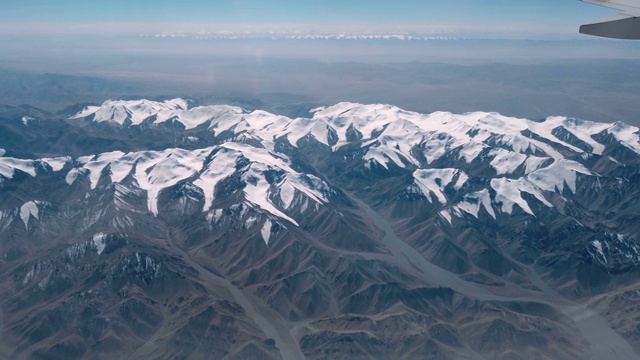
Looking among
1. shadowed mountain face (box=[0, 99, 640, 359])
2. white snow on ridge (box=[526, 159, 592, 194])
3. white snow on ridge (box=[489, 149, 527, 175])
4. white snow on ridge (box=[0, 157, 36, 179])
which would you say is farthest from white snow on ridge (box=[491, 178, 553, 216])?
white snow on ridge (box=[0, 157, 36, 179])

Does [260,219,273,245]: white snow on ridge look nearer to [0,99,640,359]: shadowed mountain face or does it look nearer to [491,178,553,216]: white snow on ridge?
[0,99,640,359]: shadowed mountain face

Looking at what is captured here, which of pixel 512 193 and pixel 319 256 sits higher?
pixel 512 193

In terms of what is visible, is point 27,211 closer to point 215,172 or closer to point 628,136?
point 215,172

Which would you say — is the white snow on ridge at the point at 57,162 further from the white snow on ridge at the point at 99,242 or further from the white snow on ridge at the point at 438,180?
the white snow on ridge at the point at 438,180

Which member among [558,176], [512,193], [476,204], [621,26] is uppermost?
[621,26]

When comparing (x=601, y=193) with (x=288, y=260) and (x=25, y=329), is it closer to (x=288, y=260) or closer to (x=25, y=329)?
(x=288, y=260)

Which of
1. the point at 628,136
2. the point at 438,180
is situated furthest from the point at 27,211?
the point at 628,136
